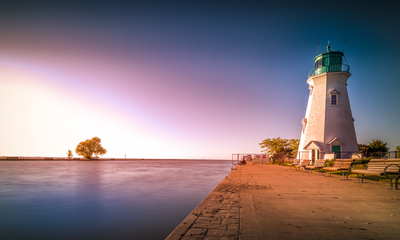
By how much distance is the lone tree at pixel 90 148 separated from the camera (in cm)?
9088

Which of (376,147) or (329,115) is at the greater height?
(329,115)

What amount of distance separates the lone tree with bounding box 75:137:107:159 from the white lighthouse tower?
89.4 m

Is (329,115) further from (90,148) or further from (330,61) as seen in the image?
(90,148)

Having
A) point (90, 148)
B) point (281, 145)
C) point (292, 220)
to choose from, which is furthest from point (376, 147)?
point (90, 148)

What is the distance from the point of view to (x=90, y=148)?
92.2m

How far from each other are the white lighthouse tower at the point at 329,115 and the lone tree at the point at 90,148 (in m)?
89.4

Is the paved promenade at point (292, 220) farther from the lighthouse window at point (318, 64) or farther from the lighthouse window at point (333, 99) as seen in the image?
the lighthouse window at point (318, 64)

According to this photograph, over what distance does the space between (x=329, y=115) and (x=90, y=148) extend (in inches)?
3742

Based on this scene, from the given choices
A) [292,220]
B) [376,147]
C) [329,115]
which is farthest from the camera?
[376,147]

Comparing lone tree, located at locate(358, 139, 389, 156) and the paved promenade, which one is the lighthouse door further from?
the paved promenade

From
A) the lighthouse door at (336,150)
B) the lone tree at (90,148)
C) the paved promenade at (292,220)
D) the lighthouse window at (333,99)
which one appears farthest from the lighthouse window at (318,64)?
the lone tree at (90,148)

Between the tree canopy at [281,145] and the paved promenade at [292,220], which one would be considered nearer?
the paved promenade at [292,220]

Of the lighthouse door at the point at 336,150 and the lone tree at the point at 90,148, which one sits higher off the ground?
the lighthouse door at the point at 336,150

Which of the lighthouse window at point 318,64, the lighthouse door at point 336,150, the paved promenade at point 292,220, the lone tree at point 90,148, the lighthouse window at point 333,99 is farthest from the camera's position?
the lone tree at point 90,148
